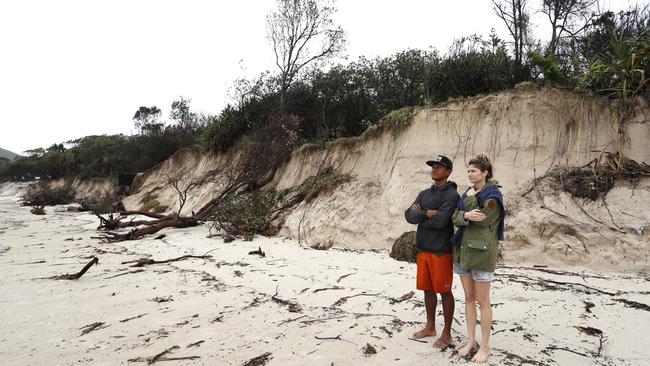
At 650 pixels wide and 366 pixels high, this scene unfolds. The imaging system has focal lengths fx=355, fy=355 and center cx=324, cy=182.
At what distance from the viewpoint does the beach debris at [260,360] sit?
2966 millimetres

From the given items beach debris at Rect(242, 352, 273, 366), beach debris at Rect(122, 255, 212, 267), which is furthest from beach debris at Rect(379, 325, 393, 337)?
beach debris at Rect(122, 255, 212, 267)

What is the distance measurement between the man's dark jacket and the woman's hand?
10.9 inches

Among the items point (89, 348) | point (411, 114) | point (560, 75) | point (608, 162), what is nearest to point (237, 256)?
point (89, 348)

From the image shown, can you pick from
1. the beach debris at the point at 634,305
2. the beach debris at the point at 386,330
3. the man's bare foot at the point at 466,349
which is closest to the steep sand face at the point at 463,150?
the beach debris at the point at 634,305

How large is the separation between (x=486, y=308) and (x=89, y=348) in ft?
11.8

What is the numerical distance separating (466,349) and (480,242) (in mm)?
917

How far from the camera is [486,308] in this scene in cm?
292

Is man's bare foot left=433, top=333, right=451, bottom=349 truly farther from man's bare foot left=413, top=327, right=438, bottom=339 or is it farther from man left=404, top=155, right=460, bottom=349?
man's bare foot left=413, top=327, right=438, bottom=339

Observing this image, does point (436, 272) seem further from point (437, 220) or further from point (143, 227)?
point (143, 227)

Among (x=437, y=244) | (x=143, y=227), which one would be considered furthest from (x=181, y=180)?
(x=437, y=244)

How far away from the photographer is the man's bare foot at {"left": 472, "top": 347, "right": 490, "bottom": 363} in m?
2.85

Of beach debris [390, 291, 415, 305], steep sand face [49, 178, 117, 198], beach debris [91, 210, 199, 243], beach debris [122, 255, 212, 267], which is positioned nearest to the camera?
beach debris [390, 291, 415, 305]

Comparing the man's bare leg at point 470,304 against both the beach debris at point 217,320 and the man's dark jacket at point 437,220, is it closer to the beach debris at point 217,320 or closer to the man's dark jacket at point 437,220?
the man's dark jacket at point 437,220

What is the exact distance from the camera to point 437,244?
10.7 ft
